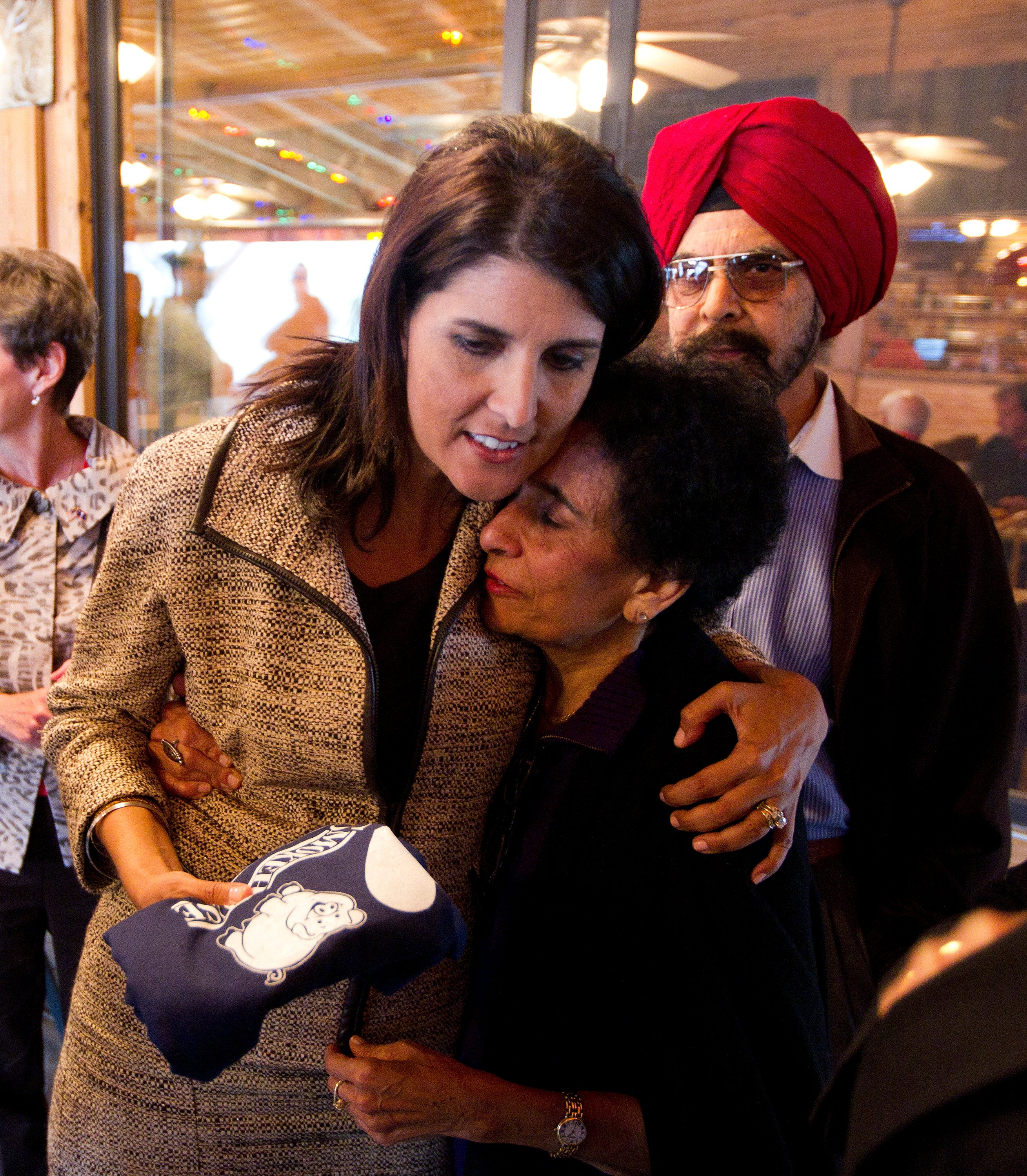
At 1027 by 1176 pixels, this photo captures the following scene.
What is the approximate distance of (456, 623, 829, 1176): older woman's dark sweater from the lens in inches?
41.3

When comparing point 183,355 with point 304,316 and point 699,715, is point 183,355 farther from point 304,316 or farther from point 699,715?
point 699,715

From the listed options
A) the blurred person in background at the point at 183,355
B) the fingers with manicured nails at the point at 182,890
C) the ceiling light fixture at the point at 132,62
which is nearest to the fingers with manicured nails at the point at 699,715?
the fingers with manicured nails at the point at 182,890

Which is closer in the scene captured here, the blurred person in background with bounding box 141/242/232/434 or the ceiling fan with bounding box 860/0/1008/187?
the ceiling fan with bounding box 860/0/1008/187

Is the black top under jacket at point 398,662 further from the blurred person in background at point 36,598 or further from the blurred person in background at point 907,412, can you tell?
the blurred person in background at point 907,412

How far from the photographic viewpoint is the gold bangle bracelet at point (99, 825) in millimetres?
1124

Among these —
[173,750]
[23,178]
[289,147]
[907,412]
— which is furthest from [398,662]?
[23,178]

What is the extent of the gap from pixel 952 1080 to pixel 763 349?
4.87ft

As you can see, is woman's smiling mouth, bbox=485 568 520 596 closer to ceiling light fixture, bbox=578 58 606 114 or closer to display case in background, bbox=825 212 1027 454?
display case in background, bbox=825 212 1027 454

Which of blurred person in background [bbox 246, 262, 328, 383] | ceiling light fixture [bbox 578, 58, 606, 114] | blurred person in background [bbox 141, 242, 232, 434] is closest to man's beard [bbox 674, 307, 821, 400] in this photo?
ceiling light fixture [bbox 578, 58, 606, 114]

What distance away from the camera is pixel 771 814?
109 centimetres

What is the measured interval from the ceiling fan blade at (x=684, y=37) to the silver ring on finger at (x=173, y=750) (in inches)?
98.2

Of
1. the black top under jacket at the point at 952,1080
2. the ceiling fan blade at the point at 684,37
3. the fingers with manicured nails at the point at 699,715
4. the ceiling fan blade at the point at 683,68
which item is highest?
the ceiling fan blade at the point at 684,37

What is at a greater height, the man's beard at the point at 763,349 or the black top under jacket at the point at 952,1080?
the man's beard at the point at 763,349

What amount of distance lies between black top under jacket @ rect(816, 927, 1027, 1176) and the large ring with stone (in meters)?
0.73
